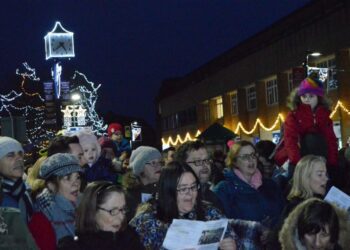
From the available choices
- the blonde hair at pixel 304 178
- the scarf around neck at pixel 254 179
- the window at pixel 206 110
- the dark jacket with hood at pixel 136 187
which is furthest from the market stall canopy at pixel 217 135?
the window at pixel 206 110

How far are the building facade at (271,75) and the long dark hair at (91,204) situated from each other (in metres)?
24.6

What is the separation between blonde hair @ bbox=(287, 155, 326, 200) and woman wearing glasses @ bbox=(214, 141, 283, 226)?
441mm

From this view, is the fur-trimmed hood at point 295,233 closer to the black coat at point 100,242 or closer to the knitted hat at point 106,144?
the black coat at point 100,242

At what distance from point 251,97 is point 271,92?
4137mm

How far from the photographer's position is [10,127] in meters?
11.7

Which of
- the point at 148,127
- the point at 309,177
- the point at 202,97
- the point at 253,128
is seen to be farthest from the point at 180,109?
the point at 309,177

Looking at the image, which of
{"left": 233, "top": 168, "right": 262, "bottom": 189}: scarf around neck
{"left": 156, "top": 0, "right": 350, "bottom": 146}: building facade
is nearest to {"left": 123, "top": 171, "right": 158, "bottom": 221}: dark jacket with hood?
{"left": 233, "top": 168, "right": 262, "bottom": 189}: scarf around neck

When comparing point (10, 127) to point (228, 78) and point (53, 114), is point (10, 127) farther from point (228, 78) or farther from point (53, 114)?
point (228, 78)

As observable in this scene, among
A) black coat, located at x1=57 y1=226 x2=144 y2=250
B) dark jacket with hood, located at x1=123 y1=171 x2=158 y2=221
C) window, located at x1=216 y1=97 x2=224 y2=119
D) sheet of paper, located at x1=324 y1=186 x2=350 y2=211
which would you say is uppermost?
window, located at x1=216 y1=97 x2=224 y2=119

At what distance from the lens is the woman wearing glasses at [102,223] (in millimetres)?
4344

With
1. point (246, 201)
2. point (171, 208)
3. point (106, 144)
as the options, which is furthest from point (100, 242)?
point (106, 144)

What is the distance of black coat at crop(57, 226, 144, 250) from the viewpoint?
432cm

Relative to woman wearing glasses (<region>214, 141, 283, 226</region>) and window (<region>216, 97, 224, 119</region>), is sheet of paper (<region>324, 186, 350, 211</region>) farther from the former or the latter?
window (<region>216, 97, 224, 119</region>)

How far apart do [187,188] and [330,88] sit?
3069 centimetres
